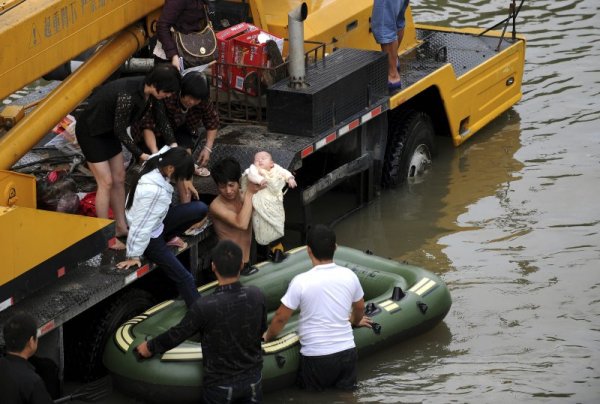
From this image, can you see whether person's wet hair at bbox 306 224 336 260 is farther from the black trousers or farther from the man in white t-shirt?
the black trousers

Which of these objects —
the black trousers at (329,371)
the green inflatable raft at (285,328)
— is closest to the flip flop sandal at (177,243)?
the green inflatable raft at (285,328)

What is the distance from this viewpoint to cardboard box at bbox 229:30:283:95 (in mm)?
10852

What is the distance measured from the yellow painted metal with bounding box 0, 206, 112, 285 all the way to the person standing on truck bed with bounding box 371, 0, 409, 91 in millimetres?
4298

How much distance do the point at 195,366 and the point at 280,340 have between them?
0.64 m

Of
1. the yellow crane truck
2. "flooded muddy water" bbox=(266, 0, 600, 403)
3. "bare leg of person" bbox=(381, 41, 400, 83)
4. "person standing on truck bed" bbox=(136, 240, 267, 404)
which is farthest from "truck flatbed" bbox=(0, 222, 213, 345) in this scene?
"bare leg of person" bbox=(381, 41, 400, 83)

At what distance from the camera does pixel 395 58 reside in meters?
12.1

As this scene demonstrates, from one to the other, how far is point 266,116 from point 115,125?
2111mm

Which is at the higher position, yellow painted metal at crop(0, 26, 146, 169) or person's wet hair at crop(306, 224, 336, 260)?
yellow painted metal at crop(0, 26, 146, 169)

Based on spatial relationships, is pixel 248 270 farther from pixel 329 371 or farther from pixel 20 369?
pixel 20 369

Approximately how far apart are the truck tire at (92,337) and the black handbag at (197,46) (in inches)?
89.2

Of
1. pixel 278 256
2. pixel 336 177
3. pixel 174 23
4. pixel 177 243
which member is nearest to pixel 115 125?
pixel 177 243

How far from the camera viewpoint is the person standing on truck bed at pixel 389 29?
1197cm

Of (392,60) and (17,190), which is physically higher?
(17,190)

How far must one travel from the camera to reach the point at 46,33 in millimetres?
8953
